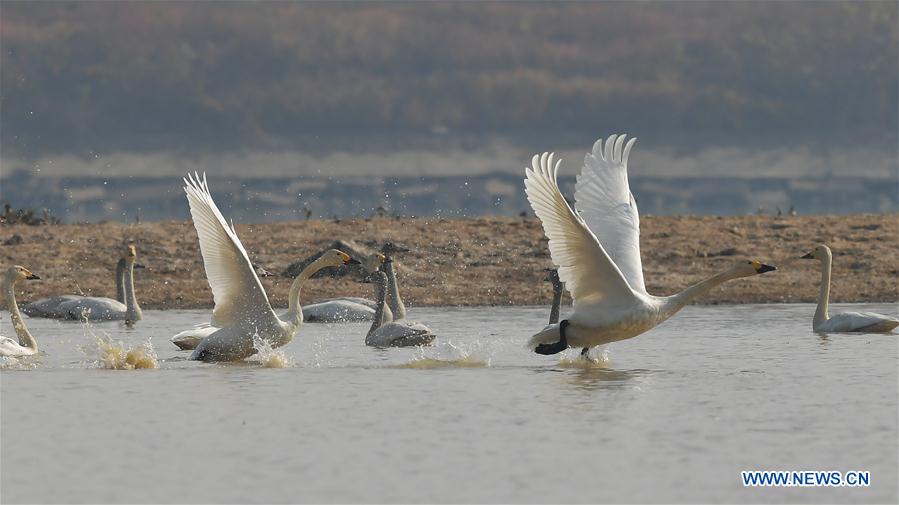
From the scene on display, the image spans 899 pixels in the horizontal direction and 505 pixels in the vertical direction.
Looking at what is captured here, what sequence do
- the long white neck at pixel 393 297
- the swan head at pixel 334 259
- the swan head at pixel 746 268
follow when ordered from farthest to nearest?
the long white neck at pixel 393 297, the swan head at pixel 334 259, the swan head at pixel 746 268

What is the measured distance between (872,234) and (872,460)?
2383 centimetres

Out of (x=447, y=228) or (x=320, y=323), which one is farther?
(x=447, y=228)

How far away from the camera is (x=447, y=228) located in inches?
1267

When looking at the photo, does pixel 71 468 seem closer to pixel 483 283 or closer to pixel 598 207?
pixel 598 207

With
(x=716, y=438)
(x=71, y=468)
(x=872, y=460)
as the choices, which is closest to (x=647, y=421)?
(x=716, y=438)

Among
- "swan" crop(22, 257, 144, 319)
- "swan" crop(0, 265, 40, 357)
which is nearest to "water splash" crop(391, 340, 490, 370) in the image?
"swan" crop(0, 265, 40, 357)

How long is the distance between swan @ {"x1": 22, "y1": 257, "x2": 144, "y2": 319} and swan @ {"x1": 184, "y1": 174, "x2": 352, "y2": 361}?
27.4 feet

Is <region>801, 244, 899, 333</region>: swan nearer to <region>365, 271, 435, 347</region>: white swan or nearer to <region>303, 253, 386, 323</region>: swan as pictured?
<region>365, 271, 435, 347</region>: white swan

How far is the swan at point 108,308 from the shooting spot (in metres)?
21.0

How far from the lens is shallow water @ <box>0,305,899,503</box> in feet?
27.0

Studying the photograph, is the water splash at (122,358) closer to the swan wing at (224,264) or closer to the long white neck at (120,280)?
the swan wing at (224,264)

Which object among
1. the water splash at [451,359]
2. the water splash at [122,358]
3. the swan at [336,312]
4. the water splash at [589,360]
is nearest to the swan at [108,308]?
the swan at [336,312]

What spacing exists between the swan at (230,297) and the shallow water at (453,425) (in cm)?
27

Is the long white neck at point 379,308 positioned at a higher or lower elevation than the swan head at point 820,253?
lower
